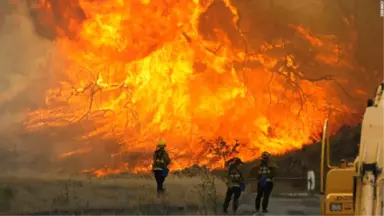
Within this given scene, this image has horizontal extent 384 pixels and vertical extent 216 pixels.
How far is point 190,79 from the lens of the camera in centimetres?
1645

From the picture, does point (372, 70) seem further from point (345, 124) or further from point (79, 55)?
point (79, 55)

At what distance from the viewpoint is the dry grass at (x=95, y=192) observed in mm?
14242

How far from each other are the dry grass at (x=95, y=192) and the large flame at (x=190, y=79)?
95cm

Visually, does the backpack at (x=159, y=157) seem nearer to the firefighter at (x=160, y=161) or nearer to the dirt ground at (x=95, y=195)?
the firefighter at (x=160, y=161)

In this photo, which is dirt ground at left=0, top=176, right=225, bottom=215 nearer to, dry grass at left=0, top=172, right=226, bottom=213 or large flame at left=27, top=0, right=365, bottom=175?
dry grass at left=0, top=172, right=226, bottom=213

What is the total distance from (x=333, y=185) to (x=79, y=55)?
36.0 feet

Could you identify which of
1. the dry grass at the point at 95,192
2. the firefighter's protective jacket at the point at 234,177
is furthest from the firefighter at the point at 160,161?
the firefighter's protective jacket at the point at 234,177

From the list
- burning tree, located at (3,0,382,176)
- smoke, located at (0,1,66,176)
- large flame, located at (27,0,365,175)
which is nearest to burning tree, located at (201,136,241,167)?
burning tree, located at (3,0,382,176)

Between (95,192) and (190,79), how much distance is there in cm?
A: 404

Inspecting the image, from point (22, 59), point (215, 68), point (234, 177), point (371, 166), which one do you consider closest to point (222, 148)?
point (215, 68)

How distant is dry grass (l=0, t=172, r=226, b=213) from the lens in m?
14.2

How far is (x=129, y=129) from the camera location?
15930 mm

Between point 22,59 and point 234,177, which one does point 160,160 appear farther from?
point 22,59

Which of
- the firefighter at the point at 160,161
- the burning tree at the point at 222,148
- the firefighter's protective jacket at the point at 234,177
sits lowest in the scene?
the firefighter's protective jacket at the point at 234,177
